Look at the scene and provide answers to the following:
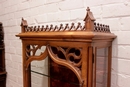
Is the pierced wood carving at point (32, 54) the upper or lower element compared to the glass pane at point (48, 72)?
upper

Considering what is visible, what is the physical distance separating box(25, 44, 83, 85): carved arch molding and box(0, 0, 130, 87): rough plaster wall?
321 millimetres

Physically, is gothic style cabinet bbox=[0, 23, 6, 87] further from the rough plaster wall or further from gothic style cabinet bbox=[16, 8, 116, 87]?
gothic style cabinet bbox=[16, 8, 116, 87]

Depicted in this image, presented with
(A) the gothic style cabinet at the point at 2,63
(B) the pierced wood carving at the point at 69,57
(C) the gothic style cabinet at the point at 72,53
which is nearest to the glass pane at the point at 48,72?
(C) the gothic style cabinet at the point at 72,53

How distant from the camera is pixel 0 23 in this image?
1.84 meters

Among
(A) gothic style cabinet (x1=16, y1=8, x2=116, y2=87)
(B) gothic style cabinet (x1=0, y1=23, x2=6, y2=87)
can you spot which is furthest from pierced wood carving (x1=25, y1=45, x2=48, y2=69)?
(B) gothic style cabinet (x1=0, y1=23, x2=6, y2=87)

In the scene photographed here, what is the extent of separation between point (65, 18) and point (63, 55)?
478 millimetres

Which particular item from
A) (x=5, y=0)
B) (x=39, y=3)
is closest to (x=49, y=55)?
(x=39, y=3)

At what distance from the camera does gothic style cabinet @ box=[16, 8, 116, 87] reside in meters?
0.68

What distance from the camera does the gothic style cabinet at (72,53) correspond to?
26.7 inches

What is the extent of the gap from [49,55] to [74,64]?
0.59ft

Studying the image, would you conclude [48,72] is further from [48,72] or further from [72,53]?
[72,53]

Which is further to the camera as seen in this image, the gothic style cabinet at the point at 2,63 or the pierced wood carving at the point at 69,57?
the gothic style cabinet at the point at 2,63

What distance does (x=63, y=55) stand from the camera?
0.81 meters

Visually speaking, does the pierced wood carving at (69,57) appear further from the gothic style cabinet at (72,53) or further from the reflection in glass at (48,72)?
the reflection in glass at (48,72)
